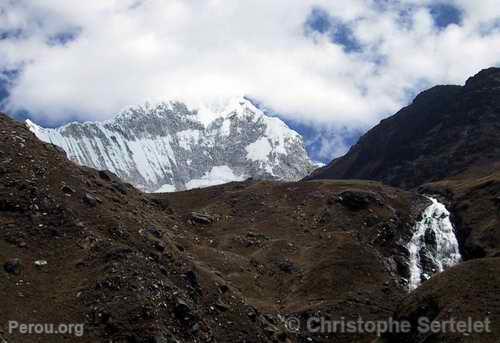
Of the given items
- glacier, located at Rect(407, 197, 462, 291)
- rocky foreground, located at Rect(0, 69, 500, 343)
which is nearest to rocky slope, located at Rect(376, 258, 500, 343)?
rocky foreground, located at Rect(0, 69, 500, 343)

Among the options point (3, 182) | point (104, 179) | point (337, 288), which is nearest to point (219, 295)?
point (337, 288)

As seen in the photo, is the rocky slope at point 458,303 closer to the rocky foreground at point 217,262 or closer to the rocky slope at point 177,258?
the rocky foreground at point 217,262

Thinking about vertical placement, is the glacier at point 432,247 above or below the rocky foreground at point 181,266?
above

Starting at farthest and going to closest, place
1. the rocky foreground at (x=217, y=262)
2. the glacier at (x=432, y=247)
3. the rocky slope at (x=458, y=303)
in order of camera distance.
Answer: the glacier at (x=432, y=247) < the rocky foreground at (x=217, y=262) < the rocky slope at (x=458, y=303)

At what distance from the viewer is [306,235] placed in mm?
98125

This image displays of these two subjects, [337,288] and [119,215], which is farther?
[337,288]

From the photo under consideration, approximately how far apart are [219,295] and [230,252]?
24.8 metres

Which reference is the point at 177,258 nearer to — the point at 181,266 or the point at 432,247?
the point at 181,266

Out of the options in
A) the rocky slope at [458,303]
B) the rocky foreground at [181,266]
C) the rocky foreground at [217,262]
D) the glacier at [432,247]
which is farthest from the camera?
the glacier at [432,247]

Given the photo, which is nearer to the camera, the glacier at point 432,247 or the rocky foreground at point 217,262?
the rocky foreground at point 217,262

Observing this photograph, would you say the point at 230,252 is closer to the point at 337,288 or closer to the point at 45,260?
the point at 337,288

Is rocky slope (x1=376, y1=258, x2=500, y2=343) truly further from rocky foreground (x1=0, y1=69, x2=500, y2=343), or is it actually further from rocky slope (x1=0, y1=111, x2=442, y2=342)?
rocky slope (x1=0, y1=111, x2=442, y2=342)

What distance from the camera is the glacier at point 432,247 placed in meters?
94.2

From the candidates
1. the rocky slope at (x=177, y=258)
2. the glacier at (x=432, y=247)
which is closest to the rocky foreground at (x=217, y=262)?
the rocky slope at (x=177, y=258)
